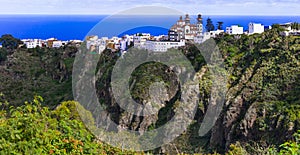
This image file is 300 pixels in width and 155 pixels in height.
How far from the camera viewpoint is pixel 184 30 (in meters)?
34.7

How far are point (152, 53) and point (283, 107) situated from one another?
12.6 meters

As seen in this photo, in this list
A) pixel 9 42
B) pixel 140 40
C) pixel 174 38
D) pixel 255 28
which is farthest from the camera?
pixel 9 42

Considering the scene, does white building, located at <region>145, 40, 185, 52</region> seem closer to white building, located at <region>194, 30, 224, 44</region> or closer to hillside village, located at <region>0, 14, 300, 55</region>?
hillside village, located at <region>0, 14, 300, 55</region>

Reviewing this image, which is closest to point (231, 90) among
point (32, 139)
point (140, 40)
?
point (140, 40)

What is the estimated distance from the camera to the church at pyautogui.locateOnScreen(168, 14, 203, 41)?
108 feet

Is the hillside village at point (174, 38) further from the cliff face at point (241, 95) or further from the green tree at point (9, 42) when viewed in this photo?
→ the green tree at point (9, 42)

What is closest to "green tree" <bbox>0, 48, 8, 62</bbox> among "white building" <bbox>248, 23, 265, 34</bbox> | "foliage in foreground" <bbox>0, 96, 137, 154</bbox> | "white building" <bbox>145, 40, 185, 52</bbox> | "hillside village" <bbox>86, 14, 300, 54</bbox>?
"hillside village" <bbox>86, 14, 300, 54</bbox>

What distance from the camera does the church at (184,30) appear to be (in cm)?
3306

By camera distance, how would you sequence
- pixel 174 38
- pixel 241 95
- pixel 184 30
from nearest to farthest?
pixel 241 95
pixel 174 38
pixel 184 30

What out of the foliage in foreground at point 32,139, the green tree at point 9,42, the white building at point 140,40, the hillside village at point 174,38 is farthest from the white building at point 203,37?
the foliage in foreground at point 32,139

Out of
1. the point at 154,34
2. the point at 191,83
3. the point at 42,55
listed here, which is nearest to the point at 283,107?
the point at 191,83

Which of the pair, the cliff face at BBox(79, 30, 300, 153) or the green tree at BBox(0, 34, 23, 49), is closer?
the cliff face at BBox(79, 30, 300, 153)

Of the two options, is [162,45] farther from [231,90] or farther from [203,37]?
[231,90]

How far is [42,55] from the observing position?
125 ft
